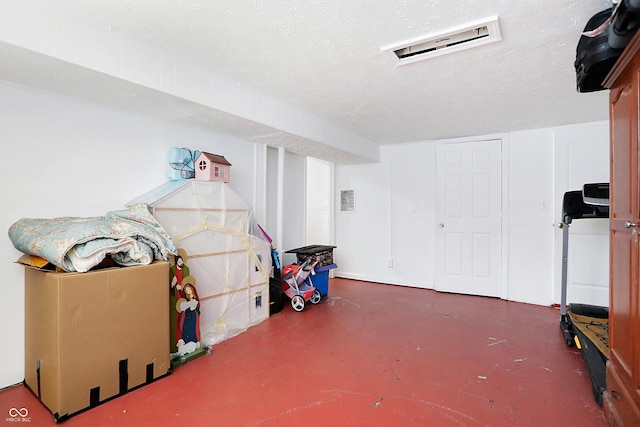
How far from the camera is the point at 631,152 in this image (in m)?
1.43

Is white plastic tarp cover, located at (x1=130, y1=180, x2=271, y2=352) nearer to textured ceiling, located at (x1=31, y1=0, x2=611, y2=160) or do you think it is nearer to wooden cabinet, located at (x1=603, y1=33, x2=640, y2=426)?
textured ceiling, located at (x1=31, y1=0, x2=611, y2=160)

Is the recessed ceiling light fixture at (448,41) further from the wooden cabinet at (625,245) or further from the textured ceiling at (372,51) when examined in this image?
the wooden cabinet at (625,245)

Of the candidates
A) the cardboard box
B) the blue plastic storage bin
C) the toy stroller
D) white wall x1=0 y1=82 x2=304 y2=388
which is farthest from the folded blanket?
the blue plastic storage bin

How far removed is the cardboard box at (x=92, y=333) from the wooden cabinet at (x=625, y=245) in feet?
8.54

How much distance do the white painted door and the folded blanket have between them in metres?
3.70

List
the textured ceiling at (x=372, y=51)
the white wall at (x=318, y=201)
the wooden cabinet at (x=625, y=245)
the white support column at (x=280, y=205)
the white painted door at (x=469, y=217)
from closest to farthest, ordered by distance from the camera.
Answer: the wooden cabinet at (x=625, y=245)
the textured ceiling at (x=372, y=51)
the white support column at (x=280, y=205)
the white painted door at (x=469, y=217)
the white wall at (x=318, y=201)

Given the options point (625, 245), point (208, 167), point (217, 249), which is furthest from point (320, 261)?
point (625, 245)

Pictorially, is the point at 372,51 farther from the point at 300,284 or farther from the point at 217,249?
the point at 300,284

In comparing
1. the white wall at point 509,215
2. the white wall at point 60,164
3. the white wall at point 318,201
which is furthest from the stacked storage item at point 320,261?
the white wall at point 60,164

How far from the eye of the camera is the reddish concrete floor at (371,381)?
176 centimetres

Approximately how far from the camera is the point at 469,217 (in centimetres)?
433

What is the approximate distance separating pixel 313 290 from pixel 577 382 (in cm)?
248

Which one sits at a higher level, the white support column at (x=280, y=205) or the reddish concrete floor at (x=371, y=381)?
the white support column at (x=280, y=205)

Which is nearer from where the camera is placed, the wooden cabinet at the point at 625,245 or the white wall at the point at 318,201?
the wooden cabinet at the point at 625,245
